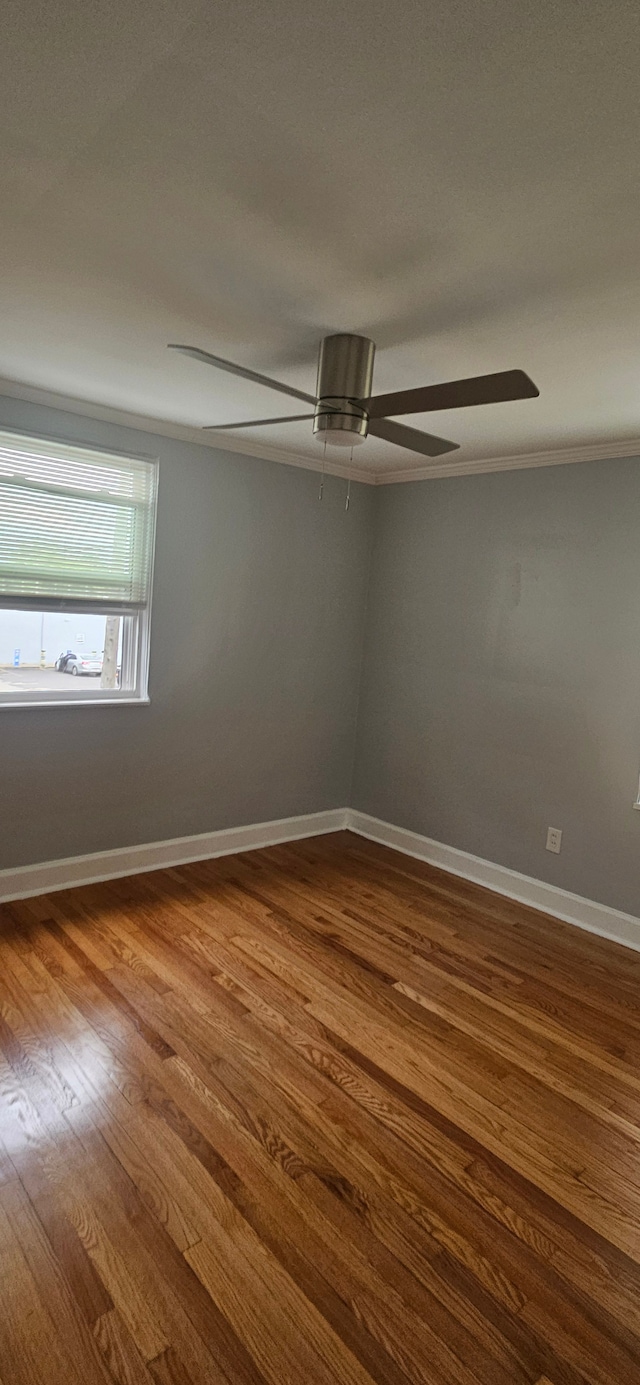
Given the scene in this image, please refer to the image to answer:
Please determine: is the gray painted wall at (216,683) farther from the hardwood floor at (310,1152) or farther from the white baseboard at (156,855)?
the hardwood floor at (310,1152)

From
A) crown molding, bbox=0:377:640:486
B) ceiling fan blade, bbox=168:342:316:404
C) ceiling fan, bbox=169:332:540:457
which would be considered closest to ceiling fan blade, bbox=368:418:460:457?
ceiling fan, bbox=169:332:540:457

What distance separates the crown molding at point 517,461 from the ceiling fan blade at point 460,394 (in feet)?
5.52

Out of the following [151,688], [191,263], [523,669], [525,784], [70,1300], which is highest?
[191,263]

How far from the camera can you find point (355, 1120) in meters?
2.00

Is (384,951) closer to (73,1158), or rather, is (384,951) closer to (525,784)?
(525,784)

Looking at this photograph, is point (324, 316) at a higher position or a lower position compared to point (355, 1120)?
higher

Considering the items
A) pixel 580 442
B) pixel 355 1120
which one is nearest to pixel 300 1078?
pixel 355 1120

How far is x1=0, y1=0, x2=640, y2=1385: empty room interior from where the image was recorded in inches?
47.7

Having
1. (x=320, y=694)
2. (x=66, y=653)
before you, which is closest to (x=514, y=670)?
(x=320, y=694)

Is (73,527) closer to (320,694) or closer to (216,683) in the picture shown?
(216,683)

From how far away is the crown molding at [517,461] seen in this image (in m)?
Answer: 3.17

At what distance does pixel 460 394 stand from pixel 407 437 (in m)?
0.50

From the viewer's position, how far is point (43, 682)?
10.7ft

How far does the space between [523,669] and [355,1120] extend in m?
2.32
